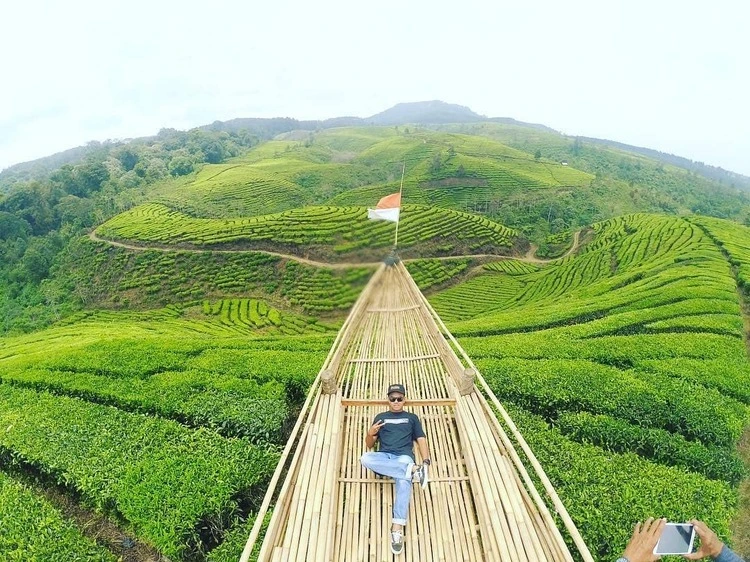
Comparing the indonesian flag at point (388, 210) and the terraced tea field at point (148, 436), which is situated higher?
the indonesian flag at point (388, 210)

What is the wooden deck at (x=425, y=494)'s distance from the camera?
167 inches

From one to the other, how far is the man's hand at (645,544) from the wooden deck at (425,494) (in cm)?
42

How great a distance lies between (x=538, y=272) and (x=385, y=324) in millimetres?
31667

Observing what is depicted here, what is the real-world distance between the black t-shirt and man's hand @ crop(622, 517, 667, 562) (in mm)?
2381

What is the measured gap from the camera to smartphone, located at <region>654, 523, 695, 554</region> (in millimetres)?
3248

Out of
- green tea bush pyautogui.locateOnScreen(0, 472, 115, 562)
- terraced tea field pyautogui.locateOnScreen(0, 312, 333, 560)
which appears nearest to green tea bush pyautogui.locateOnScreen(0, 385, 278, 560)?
terraced tea field pyautogui.locateOnScreen(0, 312, 333, 560)

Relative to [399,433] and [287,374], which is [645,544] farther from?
[287,374]

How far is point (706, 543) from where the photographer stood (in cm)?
327

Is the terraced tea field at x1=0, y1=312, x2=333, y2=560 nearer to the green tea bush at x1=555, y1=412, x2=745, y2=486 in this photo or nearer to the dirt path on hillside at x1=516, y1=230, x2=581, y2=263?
the green tea bush at x1=555, y1=412, x2=745, y2=486

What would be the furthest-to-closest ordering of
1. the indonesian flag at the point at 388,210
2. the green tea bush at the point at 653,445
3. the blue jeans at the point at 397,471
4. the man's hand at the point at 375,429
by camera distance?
the indonesian flag at the point at 388,210
the green tea bush at the point at 653,445
the man's hand at the point at 375,429
the blue jeans at the point at 397,471

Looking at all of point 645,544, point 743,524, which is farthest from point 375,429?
point 743,524

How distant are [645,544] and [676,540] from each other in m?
0.24

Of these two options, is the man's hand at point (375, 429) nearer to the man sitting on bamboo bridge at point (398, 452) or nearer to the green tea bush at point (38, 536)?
the man sitting on bamboo bridge at point (398, 452)

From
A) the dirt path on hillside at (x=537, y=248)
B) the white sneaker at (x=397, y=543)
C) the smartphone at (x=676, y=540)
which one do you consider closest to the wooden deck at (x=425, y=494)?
the white sneaker at (x=397, y=543)
